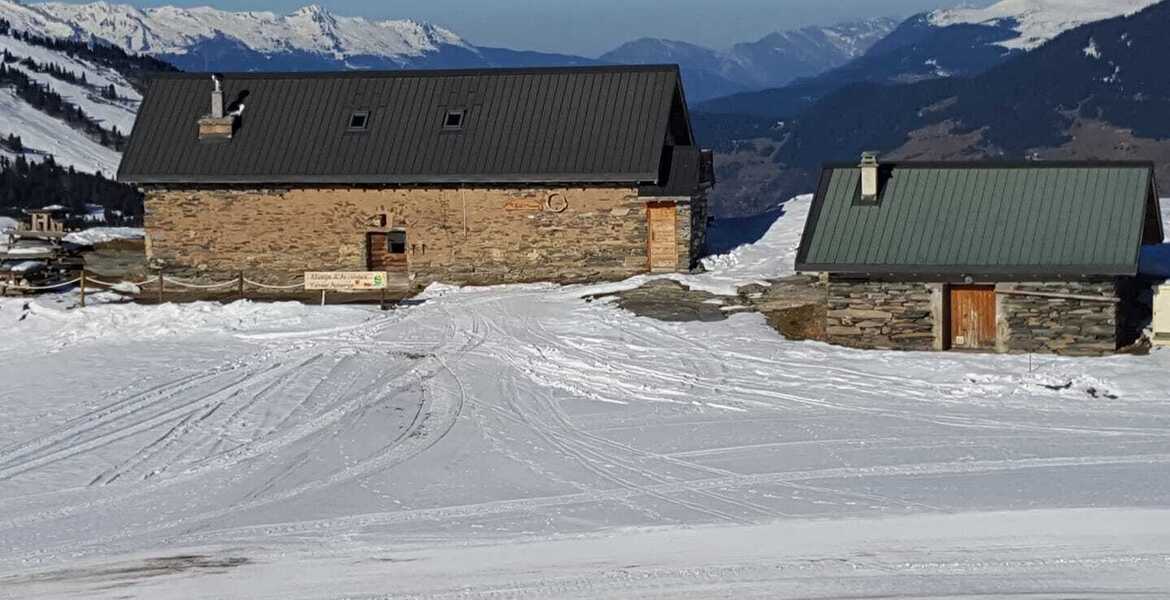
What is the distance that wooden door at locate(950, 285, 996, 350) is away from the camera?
31.5 metres

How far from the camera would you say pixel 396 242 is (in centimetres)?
4206

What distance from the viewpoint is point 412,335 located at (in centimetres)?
3462

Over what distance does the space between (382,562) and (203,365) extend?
44.1 feet

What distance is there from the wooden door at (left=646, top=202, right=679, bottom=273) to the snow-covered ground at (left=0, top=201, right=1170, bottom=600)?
16.0 feet

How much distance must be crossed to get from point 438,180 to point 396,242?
6.34 feet

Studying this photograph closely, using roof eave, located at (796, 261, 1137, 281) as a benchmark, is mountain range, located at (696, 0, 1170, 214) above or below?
above

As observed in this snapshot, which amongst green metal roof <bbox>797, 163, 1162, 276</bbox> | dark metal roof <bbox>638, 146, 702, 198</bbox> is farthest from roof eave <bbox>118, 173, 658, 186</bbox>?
green metal roof <bbox>797, 163, 1162, 276</bbox>

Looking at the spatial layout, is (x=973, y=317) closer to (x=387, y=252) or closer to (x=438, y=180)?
(x=438, y=180)

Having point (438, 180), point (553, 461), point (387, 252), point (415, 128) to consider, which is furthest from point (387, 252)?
point (553, 461)

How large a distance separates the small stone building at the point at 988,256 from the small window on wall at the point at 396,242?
12020 mm

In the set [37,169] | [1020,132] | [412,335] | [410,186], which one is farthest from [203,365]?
[1020,132]

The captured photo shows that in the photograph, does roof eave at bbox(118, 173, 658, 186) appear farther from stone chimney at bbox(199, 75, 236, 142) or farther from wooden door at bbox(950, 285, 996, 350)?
wooden door at bbox(950, 285, 996, 350)

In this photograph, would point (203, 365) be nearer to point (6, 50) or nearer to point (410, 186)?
point (410, 186)

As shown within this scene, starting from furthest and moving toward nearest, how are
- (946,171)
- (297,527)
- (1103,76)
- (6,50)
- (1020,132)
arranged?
(1103,76) → (1020,132) → (6,50) → (946,171) → (297,527)
